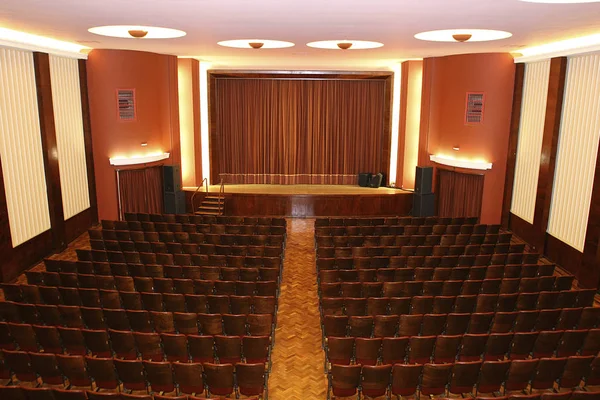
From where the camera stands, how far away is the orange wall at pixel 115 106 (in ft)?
39.2

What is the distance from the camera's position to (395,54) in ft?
40.3

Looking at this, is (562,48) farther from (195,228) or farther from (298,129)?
(298,129)

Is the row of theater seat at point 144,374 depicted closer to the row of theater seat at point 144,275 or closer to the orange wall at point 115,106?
the row of theater seat at point 144,275

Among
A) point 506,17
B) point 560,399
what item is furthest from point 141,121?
point 560,399

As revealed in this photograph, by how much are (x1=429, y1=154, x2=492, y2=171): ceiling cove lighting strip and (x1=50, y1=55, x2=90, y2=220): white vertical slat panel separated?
967 cm

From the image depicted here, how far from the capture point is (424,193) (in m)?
13.9

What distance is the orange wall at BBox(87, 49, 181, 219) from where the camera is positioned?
11961mm

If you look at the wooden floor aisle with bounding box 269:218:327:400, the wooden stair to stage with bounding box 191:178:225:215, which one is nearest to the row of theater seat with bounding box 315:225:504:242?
the wooden floor aisle with bounding box 269:218:327:400

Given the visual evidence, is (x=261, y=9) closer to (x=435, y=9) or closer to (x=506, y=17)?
(x=435, y=9)

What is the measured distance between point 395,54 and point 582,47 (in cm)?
446

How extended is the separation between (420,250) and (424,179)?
17.6 feet

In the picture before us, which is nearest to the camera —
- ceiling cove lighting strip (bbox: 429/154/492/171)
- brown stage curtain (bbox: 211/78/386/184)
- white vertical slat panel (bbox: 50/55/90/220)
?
white vertical slat panel (bbox: 50/55/90/220)

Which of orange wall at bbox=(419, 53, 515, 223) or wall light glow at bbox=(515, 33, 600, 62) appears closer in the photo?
wall light glow at bbox=(515, 33, 600, 62)

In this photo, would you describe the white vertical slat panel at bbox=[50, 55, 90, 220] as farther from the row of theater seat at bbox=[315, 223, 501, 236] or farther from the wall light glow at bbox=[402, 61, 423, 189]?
the wall light glow at bbox=[402, 61, 423, 189]
